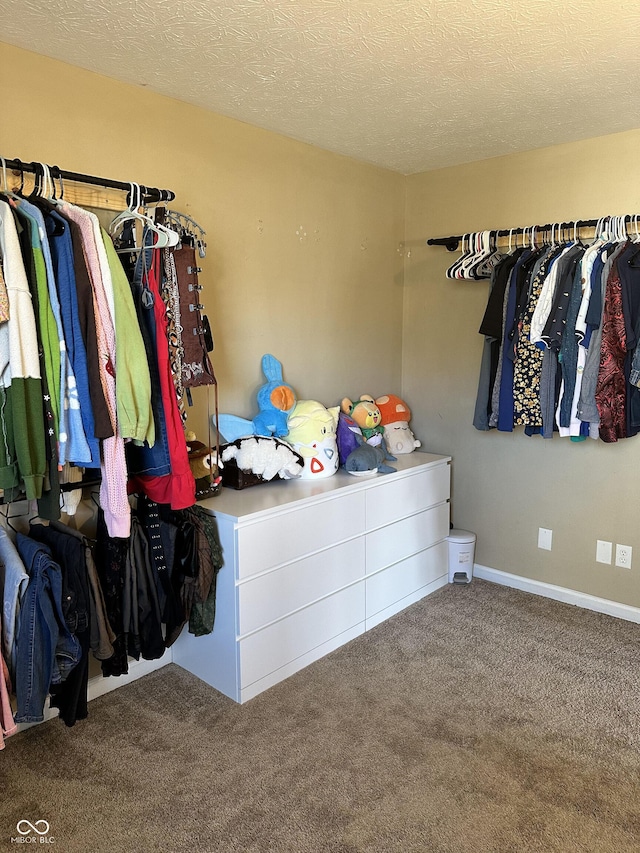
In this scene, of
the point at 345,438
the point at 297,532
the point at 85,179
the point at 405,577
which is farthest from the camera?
the point at 405,577

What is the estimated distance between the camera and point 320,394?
339cm

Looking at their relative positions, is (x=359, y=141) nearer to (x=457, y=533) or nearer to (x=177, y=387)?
(x=177, y=387)

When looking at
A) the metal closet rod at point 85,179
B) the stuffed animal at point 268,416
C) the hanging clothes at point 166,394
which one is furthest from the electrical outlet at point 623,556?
the metal closet rod at point 85,179

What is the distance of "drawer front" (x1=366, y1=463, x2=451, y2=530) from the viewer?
2980mm

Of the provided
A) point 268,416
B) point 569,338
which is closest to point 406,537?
point 268,416

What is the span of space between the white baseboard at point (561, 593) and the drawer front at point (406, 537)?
0.37 metres

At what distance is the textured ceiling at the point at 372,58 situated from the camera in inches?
72.2

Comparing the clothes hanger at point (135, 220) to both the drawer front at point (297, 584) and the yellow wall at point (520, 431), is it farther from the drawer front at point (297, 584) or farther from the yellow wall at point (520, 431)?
the yellow wall at point (520, 431)

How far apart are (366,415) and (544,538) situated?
117 cm

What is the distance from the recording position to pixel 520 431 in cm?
342

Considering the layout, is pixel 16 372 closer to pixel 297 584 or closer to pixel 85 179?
pixel 85 179

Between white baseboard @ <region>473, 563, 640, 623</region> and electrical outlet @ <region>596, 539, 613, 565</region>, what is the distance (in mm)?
200

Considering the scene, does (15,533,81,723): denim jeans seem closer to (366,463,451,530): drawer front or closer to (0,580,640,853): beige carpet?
(0,580,640,853): beige carpet

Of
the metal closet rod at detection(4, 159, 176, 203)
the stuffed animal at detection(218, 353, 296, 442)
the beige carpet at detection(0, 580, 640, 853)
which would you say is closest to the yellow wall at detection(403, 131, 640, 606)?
the beige carpet at detection(0, 580, 640, 853)
